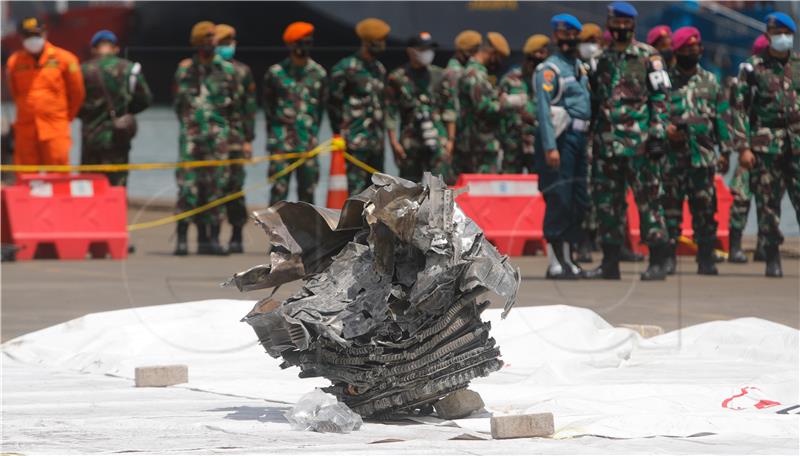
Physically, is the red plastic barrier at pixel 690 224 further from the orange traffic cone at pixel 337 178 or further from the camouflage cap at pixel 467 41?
the orange traffic cone at pixel 337 178

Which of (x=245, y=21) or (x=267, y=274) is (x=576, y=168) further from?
(x=245, y=21)

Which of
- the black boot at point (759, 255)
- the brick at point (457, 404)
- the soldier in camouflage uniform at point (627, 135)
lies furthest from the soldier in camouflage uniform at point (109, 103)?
the brick at point (457, 404)

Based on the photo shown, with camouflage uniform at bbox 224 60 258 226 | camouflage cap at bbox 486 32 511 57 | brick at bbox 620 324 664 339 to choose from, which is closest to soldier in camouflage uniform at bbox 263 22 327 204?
camouflage uniform at bbox 224 60 258 226

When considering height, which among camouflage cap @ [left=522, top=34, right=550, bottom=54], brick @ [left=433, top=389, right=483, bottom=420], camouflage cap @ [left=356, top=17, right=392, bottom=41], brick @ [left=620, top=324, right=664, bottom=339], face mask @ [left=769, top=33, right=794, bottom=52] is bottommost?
brick @ [left=620, top=324, right=664, bottom=339]

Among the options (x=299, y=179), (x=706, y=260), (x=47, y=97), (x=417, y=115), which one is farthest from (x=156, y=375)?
(x=47, y=97)

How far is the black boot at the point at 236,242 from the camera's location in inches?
627

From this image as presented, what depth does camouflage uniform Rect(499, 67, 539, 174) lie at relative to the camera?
16609 millimetres

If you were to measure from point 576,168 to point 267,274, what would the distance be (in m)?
6.71

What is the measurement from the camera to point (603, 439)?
558cm

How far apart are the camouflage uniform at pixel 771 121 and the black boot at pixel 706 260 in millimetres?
916

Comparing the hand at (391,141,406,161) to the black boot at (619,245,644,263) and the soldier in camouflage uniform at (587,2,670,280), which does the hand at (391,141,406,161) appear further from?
the soldier in camouflage uniform at (587,2,670,280)

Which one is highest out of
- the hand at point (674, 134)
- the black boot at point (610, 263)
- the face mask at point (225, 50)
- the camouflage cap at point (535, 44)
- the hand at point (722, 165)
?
the camouflage cap at point (535, 44)

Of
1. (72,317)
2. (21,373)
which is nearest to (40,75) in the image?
(72,317)

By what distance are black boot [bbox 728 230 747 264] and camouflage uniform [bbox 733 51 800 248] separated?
2.16 meters
